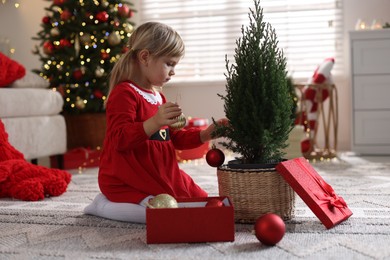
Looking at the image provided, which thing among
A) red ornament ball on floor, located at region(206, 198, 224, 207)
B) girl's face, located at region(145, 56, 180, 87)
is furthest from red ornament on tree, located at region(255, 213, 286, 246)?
girl's face, located at region(145, 56, 180, 87)

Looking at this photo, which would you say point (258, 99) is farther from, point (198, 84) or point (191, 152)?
point (198, 84)

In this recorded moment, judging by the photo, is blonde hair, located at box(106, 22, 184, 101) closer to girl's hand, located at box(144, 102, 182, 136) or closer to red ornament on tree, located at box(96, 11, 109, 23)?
girl's hand, located at box(144, 102, 182, 136)

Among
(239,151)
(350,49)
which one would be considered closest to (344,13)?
(350,49)

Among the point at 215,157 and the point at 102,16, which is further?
the point at 102,16

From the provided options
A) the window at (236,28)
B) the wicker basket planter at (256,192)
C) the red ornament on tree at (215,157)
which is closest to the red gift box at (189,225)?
the wicker basket planter at (256,192)

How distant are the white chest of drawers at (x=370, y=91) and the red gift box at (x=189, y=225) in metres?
2.43

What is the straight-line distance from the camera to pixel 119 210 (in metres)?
1.70

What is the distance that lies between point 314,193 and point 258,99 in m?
0.31

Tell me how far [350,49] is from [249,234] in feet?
7.82

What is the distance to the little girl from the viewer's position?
1.68 m

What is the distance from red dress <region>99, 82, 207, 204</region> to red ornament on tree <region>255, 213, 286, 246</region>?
44cm

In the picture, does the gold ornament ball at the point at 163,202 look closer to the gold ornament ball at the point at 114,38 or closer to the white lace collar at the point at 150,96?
the white lace collar at the point at 150,96

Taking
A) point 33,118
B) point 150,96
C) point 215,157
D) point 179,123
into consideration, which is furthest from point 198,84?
point 179,123

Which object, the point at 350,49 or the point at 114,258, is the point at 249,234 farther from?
the point at 350,49
